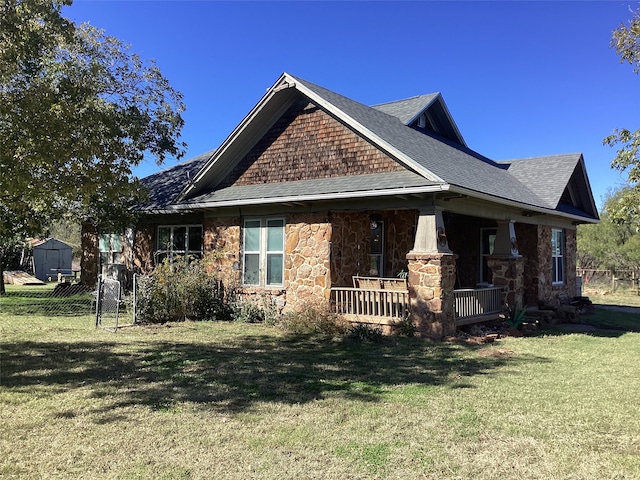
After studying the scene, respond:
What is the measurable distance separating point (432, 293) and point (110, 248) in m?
11.8

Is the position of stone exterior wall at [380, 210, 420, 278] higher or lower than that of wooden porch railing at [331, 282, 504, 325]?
higher

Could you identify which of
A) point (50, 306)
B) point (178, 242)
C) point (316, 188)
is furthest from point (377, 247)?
point (50, 306)

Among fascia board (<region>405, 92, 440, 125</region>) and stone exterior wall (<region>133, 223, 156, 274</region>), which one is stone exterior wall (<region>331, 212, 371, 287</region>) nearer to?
fascia board (<region>405, 92, 440, 125</region>)

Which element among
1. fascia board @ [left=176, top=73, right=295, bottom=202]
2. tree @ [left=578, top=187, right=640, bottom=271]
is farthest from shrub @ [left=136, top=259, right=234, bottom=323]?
tree @ [left=578, top=187, right=640, bottom=271]

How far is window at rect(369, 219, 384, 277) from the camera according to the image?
14.4 m

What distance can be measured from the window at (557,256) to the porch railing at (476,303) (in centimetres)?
450

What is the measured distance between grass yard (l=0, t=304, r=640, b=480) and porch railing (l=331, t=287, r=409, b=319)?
4.96 ft

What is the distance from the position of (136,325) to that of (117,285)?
1.35 meters

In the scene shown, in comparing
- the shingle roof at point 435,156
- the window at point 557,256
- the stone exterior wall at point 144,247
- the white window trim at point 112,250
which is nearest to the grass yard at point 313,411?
the shingle roof at point 435,156

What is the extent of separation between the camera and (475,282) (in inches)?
634

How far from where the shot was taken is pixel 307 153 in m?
13.0

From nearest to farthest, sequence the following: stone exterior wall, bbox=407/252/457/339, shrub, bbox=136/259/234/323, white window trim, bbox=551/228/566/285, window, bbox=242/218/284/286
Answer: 1. stone exterior wall, bbox=407/252/457/339
2. shrub, bbox=136/259/234/323
3. window, bbox=242/218/284/286
4. white window trim, bbox=551/228/566/285

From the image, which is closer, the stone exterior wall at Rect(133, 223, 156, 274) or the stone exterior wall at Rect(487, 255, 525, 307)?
the stone exterior wall at Rect(487, 255, 525, 307)

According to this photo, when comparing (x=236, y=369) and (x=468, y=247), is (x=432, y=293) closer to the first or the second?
(x=236, y=369)
